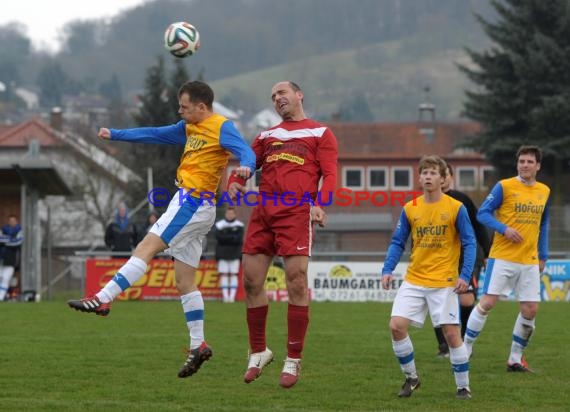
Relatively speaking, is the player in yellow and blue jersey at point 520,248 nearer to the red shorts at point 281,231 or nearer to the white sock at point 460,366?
the white sock at point 460,366

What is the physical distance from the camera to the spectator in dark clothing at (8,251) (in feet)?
84.9

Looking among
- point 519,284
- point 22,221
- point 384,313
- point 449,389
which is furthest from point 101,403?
point 22,221

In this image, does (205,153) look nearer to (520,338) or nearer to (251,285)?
(251,285)

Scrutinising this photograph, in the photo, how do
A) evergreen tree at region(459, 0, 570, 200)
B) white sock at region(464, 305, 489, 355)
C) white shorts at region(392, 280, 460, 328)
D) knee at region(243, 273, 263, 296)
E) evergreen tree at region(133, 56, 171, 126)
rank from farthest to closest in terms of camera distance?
evergreen tree at region(133, 56, 171, 126) → evergreen tree at region(459, 0, 570, 200) → white sock at region(464, 305, 489, 355) → knee at region(243, 273, 263, 296) → white shorts at region(392, 280, 460, 328)

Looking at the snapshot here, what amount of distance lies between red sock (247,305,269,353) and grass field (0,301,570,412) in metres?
0.38

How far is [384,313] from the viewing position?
2069cm

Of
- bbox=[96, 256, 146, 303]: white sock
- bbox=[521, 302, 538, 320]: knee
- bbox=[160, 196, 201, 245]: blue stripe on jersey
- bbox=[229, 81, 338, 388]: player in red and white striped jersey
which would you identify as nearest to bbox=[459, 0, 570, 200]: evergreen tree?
bbox=[521, 302, 538, 320]: knee

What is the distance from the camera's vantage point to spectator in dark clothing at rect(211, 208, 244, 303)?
85.3ft

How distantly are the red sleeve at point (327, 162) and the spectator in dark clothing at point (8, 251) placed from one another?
17.2m

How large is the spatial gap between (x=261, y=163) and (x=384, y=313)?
11097 mm

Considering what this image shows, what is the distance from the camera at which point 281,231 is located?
973 cm

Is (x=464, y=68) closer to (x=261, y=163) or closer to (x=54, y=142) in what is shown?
(x=54, y=142)

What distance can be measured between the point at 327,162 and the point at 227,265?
16.4m

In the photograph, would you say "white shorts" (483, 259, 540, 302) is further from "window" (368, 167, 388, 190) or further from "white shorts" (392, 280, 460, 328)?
"window" (368, 167, 388, 190)
